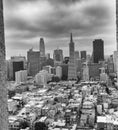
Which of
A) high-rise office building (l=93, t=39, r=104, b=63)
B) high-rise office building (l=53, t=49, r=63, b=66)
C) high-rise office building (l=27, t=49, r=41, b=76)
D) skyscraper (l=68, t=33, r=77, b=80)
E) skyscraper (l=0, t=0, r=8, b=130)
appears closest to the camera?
skyscraper (l=0, t=0, r=8, b=130)

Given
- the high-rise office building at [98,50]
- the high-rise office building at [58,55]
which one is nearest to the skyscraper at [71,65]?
the high-rise office building at [98,50]

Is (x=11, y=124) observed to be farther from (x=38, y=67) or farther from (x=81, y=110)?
(x=38, y=67)

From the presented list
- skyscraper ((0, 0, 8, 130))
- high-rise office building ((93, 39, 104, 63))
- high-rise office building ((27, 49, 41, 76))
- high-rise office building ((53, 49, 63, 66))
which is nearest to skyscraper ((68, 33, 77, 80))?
high-rise office building ((93, 39, 104, 63))

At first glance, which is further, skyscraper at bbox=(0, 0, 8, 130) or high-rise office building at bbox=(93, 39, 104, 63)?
high-rise office building at bbox=(93, 39, 104, 63)

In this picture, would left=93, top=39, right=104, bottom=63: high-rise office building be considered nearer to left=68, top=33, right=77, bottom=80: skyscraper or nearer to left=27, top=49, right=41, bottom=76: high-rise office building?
left=68, top=33, right=77, bottom=80: skyscraper

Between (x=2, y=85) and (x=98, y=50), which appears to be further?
(x=98, y=50)

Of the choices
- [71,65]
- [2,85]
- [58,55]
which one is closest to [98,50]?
[71,65]

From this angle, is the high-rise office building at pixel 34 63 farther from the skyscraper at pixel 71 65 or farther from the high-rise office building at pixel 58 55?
the high-rise office building at pixel 58 55

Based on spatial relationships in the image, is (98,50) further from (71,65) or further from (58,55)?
(58,55)
